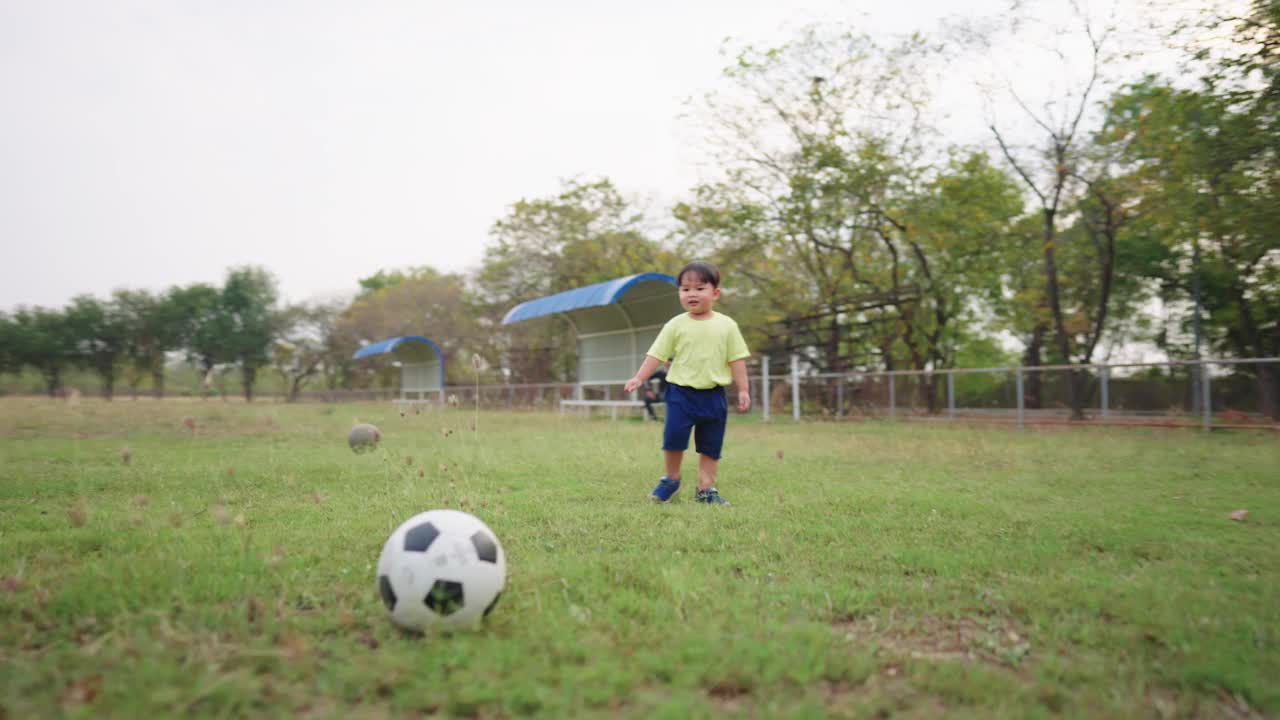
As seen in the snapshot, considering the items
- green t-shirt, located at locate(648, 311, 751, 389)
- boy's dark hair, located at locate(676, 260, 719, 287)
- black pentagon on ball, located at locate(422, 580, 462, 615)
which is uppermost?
boy's dark hair, located at locate(676, 260, 719, 287)

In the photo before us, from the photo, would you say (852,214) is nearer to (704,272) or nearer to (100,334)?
(704,272)

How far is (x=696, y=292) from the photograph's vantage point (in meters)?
5.45

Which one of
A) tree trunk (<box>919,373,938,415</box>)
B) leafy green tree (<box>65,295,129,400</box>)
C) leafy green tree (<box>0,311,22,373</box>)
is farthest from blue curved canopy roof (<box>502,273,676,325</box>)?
leafy green tree (<box>0,311,22,373</box>)

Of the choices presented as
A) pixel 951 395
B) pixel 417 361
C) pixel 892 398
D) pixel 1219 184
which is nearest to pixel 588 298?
pixel 892 398

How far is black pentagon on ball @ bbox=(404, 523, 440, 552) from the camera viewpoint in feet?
8.39

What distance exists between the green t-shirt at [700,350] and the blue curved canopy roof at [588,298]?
34.4 feet

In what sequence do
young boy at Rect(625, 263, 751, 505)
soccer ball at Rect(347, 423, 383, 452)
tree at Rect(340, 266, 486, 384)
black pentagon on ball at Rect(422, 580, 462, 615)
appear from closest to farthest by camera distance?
black pentagon on ball at Rect(422, 580, 462, 615)
young boy at Rect(625, 263, 751, 505)
soccer ball at Rect(347, 423, 383, 452)
tree at Rect(340, 266, 486, 384)

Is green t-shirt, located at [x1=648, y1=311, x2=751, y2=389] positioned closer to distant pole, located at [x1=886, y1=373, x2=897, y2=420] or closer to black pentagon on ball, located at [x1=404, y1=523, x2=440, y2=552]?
black pentagon on ball, located at [x1=404, y1=523, x2=440, y2=552]

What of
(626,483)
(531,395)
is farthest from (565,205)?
(626,483)

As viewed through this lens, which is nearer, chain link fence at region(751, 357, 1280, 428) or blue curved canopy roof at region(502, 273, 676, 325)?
chain link fence at region(751, 357, 1280, 428)

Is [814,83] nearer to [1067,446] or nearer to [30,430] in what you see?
[1067,446]

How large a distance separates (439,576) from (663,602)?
89 centimetres

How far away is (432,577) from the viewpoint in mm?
2486

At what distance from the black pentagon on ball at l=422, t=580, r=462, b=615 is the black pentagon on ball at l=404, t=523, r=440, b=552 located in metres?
0.15
